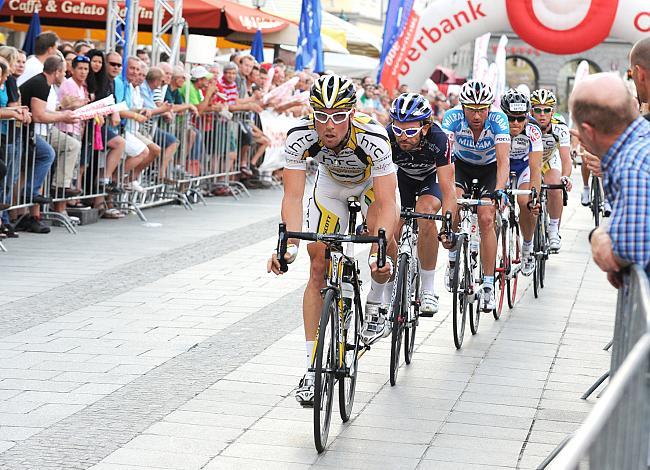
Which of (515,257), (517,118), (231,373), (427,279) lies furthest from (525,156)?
(231,373)

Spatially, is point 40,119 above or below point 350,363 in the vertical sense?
above

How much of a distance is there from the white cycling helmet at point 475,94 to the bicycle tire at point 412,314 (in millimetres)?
1763

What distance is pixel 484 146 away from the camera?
10.1 meters

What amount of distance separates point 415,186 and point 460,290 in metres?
0.90

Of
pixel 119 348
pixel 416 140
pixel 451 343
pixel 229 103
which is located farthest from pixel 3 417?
pixel 229 103

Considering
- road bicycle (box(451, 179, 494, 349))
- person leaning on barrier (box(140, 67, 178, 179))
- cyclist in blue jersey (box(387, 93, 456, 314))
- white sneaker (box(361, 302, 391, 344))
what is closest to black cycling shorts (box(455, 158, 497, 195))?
road bicycle (box(451, 179, 494, 349))

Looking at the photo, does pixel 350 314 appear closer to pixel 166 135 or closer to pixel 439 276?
pixel 439 276

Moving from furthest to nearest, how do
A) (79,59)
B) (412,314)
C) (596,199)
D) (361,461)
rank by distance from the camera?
(596,199), (79,59), (412,314), (361,461)

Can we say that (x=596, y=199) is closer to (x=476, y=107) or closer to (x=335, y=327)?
(x=476, y=107)

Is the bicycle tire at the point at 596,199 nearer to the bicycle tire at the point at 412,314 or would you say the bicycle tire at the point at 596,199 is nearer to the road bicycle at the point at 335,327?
the bicycle tire at the point at 412,314

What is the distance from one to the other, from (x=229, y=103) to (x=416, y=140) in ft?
39.3

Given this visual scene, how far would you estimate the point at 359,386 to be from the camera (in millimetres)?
7453

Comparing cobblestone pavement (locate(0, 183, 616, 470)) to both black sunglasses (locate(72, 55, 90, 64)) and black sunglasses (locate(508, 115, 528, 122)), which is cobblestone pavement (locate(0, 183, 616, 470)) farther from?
black sunglasses (locate(72, 55, 90, 64))

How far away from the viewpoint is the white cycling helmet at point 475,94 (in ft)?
31.1
